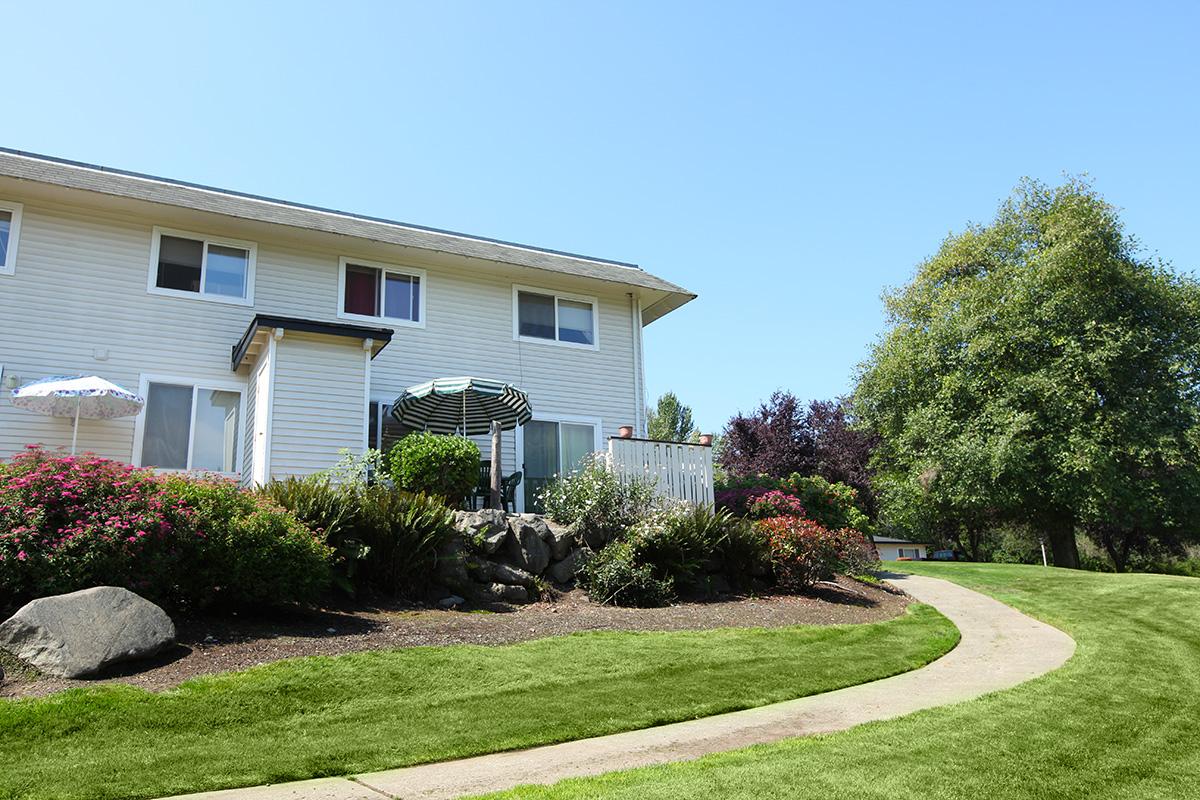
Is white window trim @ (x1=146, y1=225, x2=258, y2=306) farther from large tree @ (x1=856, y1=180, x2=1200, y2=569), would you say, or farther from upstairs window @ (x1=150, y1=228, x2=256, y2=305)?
large tree @ (x1=856, y1=180, x2=1200, y2=569)

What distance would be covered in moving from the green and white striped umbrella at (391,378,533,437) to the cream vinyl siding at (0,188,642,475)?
3.05 ft

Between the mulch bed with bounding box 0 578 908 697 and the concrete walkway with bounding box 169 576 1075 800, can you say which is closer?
the concrete walkway with bounding box 169 576 1075 800

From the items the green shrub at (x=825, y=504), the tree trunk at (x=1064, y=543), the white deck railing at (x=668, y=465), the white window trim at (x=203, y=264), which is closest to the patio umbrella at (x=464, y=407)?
the white deck railing at (x=668, y=465)

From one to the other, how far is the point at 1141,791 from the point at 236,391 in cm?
1379

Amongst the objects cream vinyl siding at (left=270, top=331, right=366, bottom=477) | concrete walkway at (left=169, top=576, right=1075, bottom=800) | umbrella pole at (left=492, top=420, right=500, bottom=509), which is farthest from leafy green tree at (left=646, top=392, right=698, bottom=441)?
concrete walkway at (left=169, top=576, right=1075, bottom=800)

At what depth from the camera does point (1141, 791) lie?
4.37m

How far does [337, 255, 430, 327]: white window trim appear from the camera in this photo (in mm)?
15516

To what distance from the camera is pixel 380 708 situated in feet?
18.9

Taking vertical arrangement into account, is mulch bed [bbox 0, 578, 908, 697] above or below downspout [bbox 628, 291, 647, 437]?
below

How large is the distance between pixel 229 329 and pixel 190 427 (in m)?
1.93

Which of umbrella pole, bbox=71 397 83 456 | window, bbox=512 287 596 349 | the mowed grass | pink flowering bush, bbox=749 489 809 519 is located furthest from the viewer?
window, bbox=512 287 596 349

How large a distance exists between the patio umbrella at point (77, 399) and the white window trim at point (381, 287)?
13.3 ft

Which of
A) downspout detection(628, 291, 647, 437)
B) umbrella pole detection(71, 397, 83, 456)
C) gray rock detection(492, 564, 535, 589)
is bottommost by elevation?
gray rock detection(492, 564, 535, 589)

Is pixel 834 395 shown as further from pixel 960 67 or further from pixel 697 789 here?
pixel 697 789
